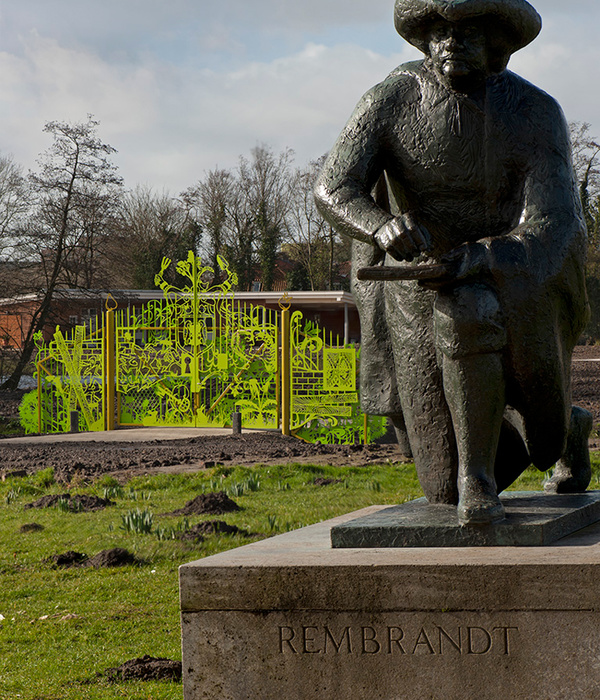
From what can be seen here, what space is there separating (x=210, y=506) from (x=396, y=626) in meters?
5.95

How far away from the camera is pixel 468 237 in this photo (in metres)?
3.48

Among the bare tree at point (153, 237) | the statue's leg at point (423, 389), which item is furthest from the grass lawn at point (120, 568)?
the bare tree at point (153, 237)

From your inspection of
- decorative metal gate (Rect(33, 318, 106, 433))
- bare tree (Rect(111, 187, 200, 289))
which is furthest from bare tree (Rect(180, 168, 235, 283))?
decorative metal gate (Rect(33, 318, 106, 433))

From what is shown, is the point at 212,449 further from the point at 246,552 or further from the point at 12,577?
the point at 246,552

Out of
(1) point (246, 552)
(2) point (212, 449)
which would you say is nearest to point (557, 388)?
Answer: (1) point (246, 552)

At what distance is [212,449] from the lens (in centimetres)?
1364

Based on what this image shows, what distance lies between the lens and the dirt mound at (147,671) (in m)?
4.59

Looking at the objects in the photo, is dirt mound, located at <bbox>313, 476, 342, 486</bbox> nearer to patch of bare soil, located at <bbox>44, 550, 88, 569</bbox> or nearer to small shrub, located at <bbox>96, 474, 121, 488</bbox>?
small shrub, located at <bbox>96, 474, 121, 488</bbox>

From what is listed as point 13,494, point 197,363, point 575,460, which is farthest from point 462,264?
point 197,363

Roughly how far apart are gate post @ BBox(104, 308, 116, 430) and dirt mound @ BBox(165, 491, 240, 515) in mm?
9297

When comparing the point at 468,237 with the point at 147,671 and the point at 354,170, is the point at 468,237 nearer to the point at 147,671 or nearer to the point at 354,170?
the point at 354,170

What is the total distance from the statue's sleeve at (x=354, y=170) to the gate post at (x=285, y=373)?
11.9m

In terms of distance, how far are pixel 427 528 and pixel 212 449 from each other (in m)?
10.7

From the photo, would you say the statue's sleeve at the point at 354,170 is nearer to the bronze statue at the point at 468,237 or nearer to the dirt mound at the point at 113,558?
the bronze statue at the point at 468,237
